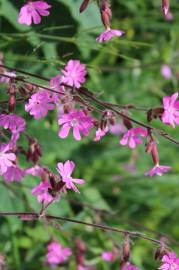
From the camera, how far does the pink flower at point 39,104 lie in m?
1.22

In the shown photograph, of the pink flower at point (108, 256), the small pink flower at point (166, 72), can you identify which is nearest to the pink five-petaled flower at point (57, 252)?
the pink flower at point (108, 256)

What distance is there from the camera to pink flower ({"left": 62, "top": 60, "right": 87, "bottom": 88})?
52.4 inches

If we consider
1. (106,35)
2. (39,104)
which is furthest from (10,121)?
(106,35)

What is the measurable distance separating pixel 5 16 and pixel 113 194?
1177 millimetres

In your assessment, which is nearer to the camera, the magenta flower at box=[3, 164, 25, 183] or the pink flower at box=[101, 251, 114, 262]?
the magenta flower at box=[3, 164, 25, 183]

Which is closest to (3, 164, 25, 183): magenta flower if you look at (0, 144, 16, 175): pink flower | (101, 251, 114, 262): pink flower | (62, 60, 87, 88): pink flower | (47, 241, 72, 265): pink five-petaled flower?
(0, 144, 16, 175): pink flower

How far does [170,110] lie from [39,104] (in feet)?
1.01

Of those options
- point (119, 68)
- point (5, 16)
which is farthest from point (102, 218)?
point (5, 16)

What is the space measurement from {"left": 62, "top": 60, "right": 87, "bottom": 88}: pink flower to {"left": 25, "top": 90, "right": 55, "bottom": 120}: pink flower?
0.31ft

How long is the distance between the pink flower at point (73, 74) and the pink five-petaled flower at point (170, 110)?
22 cm

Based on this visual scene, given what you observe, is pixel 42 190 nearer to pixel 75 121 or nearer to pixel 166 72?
pixel 75 121

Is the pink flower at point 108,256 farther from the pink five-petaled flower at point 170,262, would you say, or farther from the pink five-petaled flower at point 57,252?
the pink five-petaled flower at point 170,262

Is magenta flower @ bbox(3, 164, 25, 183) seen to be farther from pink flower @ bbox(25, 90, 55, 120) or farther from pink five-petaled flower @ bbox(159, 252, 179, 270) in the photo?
pink five-petaled flower @ bbox(159, 252, 179, 270)

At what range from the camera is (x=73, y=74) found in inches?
53.2
